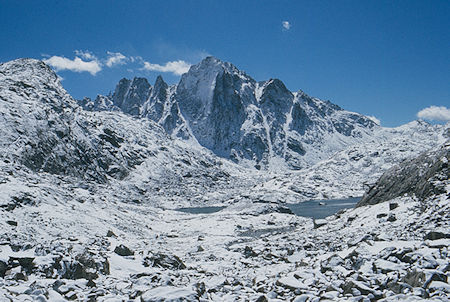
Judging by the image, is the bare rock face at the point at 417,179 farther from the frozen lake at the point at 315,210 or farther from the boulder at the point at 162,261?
the frozen lake at the point at 315,210

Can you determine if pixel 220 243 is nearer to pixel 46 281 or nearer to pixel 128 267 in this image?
pixel 128 267

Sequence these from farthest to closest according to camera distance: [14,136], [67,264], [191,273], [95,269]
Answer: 1. [14,136]
2. [191,273]
3. [95,269]
4. [67,264]

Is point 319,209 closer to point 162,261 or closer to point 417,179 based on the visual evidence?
point 417,179

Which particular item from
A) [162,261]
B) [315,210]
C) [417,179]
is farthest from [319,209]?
[162,261]

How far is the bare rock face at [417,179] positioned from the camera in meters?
35.2

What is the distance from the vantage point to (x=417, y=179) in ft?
133

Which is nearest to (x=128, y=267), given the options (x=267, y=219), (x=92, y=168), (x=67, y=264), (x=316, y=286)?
(x=67, y=264)

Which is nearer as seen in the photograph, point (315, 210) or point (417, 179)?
point (417, 179)

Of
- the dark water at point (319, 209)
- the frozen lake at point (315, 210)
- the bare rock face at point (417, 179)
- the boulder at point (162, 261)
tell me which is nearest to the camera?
the boulder at point (162, 261)

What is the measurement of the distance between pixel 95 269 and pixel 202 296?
1052cm

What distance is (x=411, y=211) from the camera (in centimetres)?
3438

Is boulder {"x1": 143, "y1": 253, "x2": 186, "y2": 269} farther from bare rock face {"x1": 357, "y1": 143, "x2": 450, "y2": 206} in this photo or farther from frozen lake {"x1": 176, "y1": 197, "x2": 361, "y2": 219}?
frozen lake {"x1": 176, "y1": 197, "x2": 361, "y2": 219}

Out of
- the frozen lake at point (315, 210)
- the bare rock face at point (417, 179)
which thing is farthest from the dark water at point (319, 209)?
the bare rock face at point (417, 179)

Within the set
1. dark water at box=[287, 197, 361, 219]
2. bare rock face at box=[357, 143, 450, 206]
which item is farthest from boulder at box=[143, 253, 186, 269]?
dark water at box=[287, 197, 361, 219]
